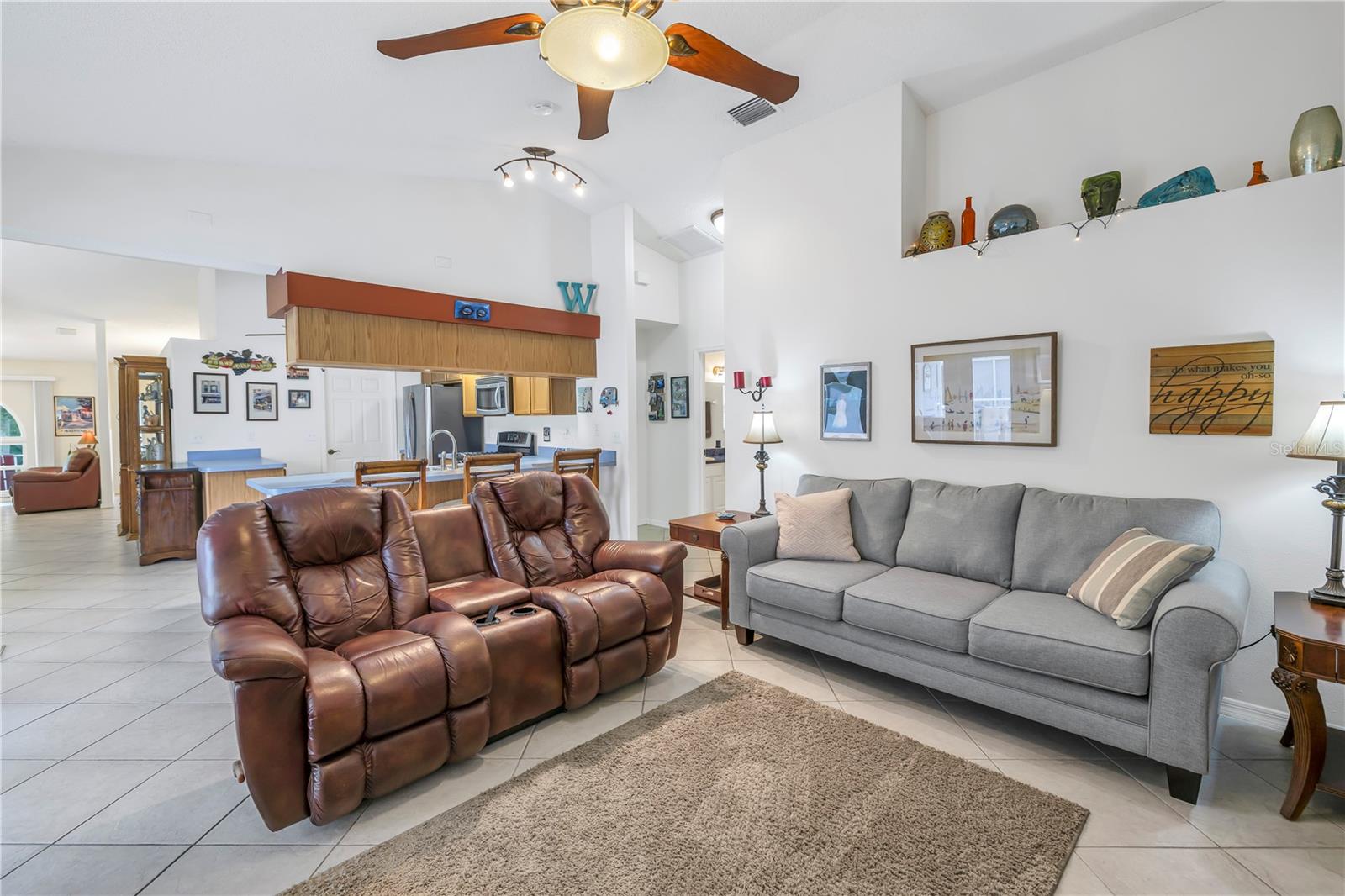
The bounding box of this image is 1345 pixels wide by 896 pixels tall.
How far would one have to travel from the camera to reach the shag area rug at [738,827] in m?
1.67

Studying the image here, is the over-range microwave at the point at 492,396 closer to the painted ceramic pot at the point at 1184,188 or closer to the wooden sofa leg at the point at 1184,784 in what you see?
the painted ceramic pot at the point at 1184,188

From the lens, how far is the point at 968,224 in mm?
3324

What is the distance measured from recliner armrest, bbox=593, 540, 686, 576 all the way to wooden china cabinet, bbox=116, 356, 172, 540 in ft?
19.6

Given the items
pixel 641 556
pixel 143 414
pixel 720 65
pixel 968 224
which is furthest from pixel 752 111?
pixel 143 414

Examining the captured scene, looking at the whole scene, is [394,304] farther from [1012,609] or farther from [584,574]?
[1012,609]

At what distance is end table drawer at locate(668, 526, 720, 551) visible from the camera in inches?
145

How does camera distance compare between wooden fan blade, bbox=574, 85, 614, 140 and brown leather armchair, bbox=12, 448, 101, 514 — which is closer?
wooden fan blade, bbox=574, 85, 614, 140

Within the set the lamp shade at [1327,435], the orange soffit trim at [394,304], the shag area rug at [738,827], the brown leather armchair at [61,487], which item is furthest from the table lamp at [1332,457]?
the brown leather armchair at [61,487]

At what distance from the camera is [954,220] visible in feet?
11.8

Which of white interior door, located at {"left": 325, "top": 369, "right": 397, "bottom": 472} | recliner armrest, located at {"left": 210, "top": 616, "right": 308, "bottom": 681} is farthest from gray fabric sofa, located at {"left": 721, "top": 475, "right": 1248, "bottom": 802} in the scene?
white interior door, located at {"left": 325, "top": 369, "right": 397, "bottom": 472}

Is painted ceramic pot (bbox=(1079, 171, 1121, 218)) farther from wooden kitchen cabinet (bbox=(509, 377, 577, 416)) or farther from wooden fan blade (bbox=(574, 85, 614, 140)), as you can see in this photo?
wooden kitchen cabinet (bbox=(509, 377, 577, 416))

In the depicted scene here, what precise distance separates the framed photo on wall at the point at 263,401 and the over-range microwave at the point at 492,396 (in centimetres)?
237

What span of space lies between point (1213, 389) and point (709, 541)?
260cm

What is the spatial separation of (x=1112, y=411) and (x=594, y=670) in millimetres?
2816
